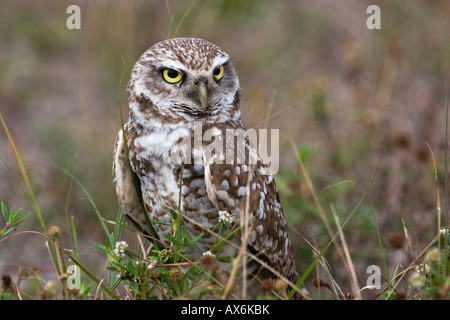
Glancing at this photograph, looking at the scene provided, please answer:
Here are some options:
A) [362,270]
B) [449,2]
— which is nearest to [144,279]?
[362,270]

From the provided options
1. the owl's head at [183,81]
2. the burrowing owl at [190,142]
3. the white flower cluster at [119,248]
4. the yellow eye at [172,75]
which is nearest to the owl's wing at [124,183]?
the burrowing owl at [190,142]

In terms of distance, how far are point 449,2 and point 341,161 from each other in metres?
3.26

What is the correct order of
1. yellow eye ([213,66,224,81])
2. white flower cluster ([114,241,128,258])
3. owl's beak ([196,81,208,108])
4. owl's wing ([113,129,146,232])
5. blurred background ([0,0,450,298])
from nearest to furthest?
white flower cluster ([114,241,128,258]) < owl's beak ([196,81,208,108]) < yellow eye ([213,66,224,81]) < owl's wing ([113,129,146,232]) < blurred background ([0,0,450,298])

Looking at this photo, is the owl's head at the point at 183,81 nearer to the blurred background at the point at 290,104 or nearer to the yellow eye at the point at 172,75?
the yellow eye at the point at 172,75

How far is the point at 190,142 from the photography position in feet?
10.1

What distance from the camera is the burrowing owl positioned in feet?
9.83

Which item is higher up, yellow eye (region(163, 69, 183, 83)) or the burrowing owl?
yellow eye (region(163, 69, 183, 83))

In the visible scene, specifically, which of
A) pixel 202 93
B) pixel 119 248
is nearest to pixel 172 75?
pixel 202 93

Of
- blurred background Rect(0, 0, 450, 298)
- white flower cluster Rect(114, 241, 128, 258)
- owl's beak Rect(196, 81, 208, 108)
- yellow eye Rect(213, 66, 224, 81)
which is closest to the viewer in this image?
white flower cluster Rect(114, 241, 128, 258)

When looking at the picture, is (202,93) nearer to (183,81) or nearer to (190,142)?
(183,81)

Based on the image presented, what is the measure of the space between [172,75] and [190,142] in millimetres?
339

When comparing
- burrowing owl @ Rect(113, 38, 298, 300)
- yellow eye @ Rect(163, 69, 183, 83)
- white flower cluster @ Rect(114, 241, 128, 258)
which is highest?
yellow eye @ Rect(163, 69, 183, 83)

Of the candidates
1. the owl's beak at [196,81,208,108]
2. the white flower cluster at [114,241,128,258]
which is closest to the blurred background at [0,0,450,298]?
the owl's beak at [196,81,208,108]

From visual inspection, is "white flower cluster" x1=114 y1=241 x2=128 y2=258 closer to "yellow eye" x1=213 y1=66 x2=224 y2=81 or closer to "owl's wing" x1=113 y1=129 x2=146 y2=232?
"owl's wing" x1=113 y1=129 x2=146 y2=232
